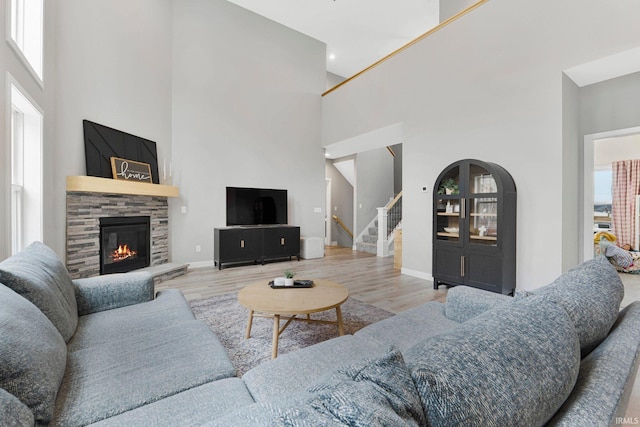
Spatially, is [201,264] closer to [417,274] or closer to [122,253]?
[122,253]

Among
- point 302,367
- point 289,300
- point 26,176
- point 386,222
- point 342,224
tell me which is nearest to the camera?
point 302,367

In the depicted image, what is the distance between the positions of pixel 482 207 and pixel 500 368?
139 inches

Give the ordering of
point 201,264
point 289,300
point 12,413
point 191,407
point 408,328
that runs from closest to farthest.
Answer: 1. point 12,413
2. point 191,407
3. point 408,328
4. point 289,300
5. point 201,264

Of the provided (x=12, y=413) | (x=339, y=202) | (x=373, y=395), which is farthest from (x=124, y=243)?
(x=339, y=202)

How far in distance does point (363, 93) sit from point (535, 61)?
287cm

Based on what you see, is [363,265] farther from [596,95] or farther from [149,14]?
[149,14]

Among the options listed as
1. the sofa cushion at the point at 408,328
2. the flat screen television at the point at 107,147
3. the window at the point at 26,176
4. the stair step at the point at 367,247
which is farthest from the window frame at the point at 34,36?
the stair step at the point at 367,247

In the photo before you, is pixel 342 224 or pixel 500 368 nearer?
pixel 500 368

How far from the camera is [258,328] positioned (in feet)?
8.61

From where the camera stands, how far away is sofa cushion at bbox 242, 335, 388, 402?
3.60 feet

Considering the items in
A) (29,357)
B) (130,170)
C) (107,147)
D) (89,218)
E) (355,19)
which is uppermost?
(355,19)

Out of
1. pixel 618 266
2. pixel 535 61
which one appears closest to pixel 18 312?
pixel 535 61

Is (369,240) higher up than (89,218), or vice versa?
(89,218)

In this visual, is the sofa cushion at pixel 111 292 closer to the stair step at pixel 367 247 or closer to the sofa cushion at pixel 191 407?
the sofa cushion at pixel 191 407
